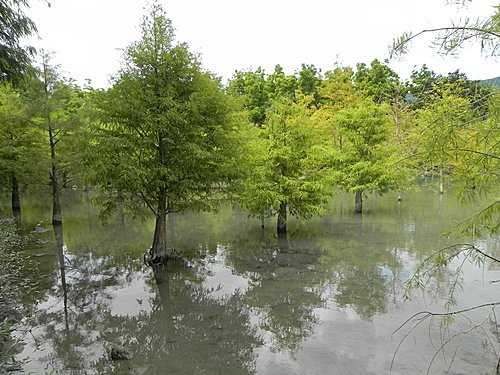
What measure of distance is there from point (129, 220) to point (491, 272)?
50.4 ft

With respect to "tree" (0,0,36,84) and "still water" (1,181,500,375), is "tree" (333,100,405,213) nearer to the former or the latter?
"still water" (1,181,500,375)

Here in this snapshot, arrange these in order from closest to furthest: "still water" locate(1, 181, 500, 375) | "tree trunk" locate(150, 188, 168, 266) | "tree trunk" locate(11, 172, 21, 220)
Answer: "still water" locate(1, 181, 500, 375) → "tree trunk" locate(150, 188, 168, 266) → "tree trunk" locate(11, 172, 21, 220)

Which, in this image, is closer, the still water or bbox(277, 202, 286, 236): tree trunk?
the still water

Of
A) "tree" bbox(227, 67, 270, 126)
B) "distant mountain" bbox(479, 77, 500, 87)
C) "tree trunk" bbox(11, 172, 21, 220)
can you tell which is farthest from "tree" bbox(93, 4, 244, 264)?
"tree" bbox(227, 67, 270, 126)

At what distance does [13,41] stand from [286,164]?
897 centimetres

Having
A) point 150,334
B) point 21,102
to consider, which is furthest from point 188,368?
point 21,102

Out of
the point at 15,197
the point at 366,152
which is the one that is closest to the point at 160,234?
the point at 366,152

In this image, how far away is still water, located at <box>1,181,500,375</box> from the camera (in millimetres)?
5484

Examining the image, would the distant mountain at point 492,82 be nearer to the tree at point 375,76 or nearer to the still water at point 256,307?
the still water at point 256,307

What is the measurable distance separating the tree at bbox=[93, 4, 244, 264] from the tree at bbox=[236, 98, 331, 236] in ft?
8.45

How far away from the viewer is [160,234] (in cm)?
1072

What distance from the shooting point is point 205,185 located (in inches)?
420

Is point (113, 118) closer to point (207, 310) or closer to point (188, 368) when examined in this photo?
point (207, 310)

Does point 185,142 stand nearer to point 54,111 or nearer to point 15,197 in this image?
point 54,111
